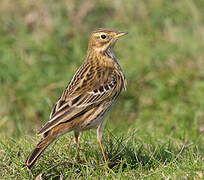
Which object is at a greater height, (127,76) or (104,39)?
(104,39)

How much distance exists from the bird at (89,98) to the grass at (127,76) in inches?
15.5

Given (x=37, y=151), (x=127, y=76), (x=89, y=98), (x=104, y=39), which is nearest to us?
(x=37, y=151)

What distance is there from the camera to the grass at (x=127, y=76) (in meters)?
5.66

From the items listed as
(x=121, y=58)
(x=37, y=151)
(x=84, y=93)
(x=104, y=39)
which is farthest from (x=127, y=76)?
(x=37, y=151)

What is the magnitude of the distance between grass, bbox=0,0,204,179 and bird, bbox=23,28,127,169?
0.39 m

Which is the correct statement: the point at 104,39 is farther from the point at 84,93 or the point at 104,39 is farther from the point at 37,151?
the point at 37,151

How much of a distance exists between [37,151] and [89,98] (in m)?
0.95

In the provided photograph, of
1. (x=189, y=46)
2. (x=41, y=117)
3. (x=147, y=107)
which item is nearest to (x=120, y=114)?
(x=147, y=107)

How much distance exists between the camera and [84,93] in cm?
559

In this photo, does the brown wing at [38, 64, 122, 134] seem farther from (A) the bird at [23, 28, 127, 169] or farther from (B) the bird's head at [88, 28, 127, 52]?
(B) the bird's head at [88, 28, 127, 52]

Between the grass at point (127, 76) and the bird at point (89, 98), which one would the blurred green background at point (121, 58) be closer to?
the grass at point (127, 76)

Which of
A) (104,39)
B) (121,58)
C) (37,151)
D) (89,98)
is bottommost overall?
(121,58)

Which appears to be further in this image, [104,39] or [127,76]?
[127,76]

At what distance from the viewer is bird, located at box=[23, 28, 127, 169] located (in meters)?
5.16
